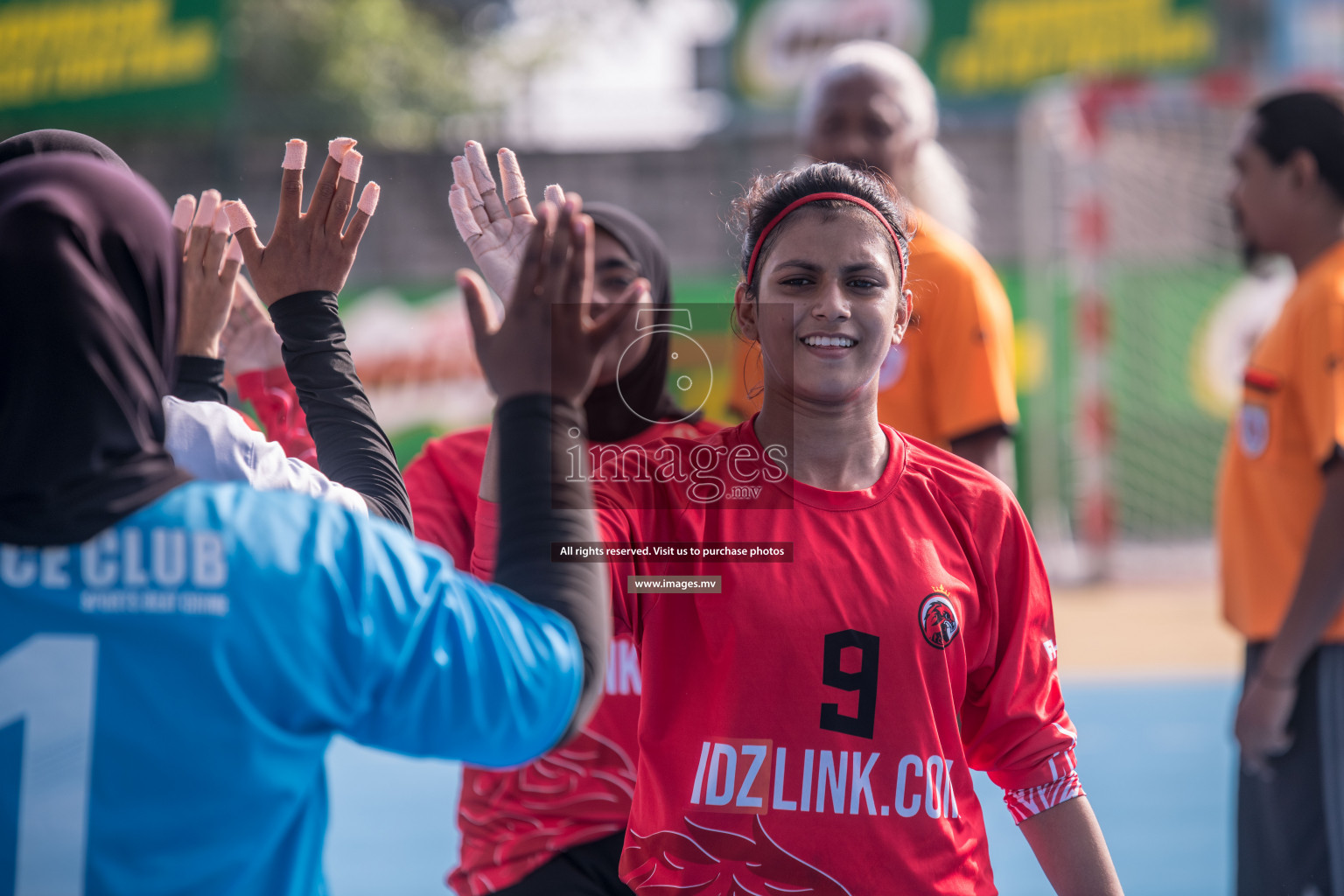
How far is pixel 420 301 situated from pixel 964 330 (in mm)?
9235

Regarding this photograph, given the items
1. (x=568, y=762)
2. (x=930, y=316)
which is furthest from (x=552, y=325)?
(x=930, y=316)

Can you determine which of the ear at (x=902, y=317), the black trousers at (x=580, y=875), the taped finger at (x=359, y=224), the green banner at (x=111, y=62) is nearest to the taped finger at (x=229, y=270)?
the taped finger at (x=359, y=224)

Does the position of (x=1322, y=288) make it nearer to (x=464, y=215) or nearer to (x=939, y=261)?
(x=939, y=261)

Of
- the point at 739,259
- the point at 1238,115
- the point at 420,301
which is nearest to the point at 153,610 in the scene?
the point at 739,259

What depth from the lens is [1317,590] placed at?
118 inches

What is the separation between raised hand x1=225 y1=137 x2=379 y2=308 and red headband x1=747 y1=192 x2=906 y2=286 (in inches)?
24.1

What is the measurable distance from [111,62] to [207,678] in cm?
1630

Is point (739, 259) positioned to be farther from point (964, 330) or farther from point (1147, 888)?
point (1147, 888)

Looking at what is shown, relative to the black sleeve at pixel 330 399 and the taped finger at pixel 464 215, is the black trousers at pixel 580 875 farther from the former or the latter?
the taped finger at pixel 464 215

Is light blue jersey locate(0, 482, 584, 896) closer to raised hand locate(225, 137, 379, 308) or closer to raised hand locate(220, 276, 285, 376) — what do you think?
raised hand locate(225, 137, 379, 308)

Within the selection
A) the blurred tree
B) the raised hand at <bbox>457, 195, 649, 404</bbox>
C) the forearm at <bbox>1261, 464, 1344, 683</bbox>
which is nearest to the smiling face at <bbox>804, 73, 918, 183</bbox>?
the forearm at <bbox>1261, 464, 1344, 683</bbox>

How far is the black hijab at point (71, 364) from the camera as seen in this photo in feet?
4.24

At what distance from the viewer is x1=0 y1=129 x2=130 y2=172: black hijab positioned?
1656 mm

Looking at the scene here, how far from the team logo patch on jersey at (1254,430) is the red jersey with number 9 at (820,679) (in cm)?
165
